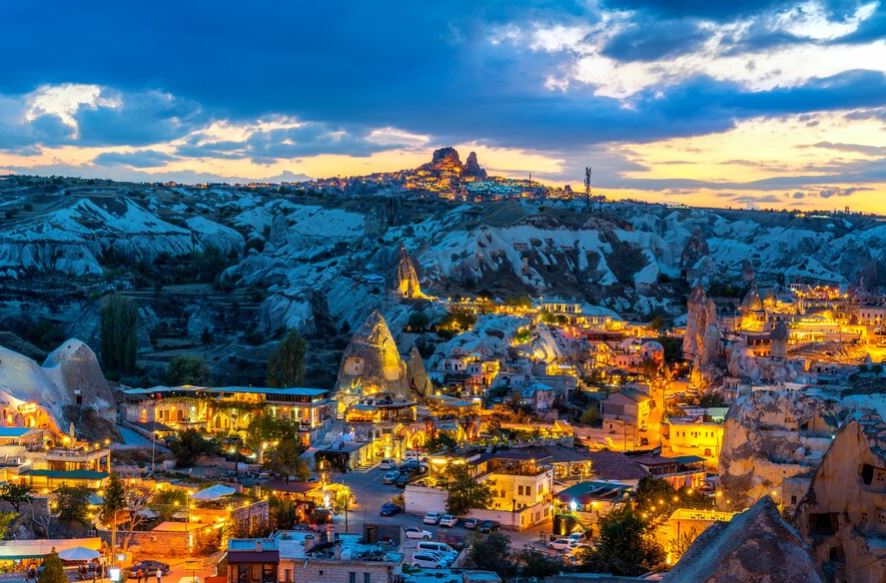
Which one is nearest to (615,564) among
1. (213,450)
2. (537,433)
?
(213,450)

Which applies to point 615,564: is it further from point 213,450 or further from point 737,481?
point 213,450

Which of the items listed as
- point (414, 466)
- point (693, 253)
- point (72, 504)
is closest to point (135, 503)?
point (72, 504)

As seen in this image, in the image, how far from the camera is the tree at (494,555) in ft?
78.8

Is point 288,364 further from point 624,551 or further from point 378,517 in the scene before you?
point 624,551

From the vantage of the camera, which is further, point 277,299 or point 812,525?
point 277,299

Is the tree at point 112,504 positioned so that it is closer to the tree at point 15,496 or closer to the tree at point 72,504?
the tree at point 72,504

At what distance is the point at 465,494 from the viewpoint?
103 ft

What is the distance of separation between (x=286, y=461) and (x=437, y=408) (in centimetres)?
1531

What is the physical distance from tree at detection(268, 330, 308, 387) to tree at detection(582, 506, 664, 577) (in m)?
33.4

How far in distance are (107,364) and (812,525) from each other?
54432 mm

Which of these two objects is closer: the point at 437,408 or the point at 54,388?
the point at 54,388

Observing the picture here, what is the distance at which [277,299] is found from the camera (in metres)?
89.3

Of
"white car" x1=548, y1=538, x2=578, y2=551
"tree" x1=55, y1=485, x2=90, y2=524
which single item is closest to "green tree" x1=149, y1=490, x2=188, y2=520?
"tree" x1=55, y1=485, x2=90, y2=524

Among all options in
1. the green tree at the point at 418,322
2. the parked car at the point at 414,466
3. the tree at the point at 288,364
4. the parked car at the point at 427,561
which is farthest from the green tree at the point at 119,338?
the parked car at the point at 427,561
